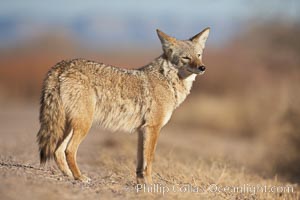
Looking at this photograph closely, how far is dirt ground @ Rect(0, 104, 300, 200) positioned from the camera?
6.86 metres

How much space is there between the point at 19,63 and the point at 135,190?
3469 centimetres

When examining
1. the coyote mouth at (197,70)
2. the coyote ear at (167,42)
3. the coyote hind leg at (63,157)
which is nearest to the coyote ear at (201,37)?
the coyote ear at (167,42)

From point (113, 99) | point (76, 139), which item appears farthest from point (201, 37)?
point (76, 139)

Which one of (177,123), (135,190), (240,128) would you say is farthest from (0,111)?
(135,190)

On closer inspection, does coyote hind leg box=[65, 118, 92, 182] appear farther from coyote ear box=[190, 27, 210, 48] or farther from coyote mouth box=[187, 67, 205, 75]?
coyote ear box=[190, 27, 210, 48]

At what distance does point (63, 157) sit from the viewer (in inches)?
319

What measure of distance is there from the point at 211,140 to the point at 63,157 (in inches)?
393

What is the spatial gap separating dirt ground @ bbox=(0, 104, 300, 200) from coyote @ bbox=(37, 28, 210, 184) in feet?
1.37

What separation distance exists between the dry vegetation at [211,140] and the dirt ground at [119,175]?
0.02m

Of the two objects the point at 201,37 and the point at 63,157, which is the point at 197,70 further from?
the point at 63,157

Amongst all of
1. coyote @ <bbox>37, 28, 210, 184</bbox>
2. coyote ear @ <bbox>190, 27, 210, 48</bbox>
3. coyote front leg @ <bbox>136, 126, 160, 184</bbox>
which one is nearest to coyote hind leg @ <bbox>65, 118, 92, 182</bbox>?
coyote @ <bbox>37, 28, 210, 184</bbox>

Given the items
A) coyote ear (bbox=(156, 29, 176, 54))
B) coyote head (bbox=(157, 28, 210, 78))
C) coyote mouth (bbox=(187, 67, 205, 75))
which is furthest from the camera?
coyote ear (bbox=(156, 29, 176, 54))

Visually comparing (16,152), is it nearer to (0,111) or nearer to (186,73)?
(186,73)

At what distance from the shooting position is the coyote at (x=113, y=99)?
25.7ft
